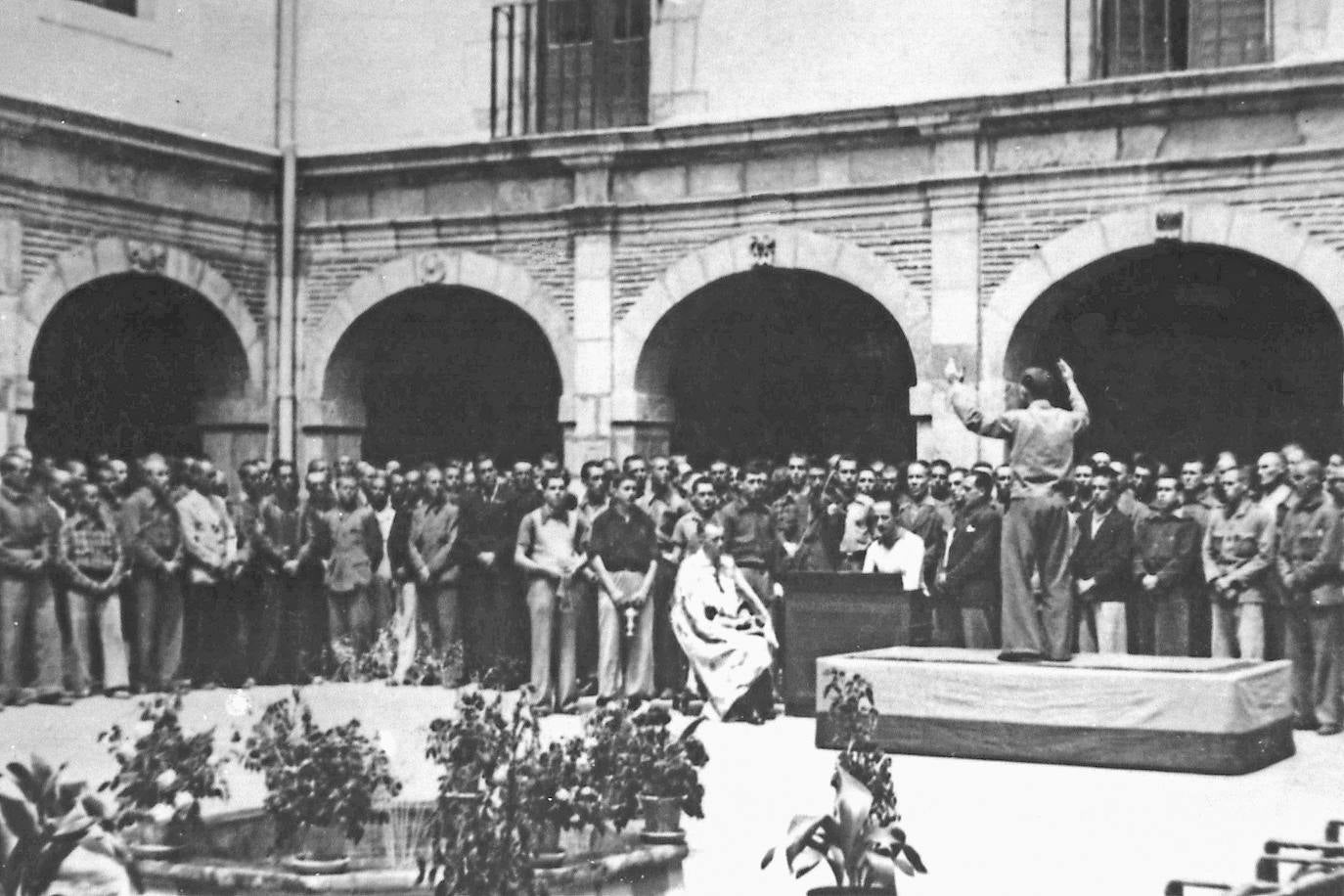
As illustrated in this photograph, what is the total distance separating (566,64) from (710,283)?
2.51 metres

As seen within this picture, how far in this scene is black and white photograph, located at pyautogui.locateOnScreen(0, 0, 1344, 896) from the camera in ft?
34.4

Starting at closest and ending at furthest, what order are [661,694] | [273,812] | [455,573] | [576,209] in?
[273,812]
[661,694]
[455,573]
[576,209]

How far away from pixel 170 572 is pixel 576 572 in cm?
291

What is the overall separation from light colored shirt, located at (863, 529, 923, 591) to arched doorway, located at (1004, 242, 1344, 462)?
112 inches

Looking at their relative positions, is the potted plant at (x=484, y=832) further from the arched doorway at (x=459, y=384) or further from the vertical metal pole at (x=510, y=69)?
the arched doorway at (x=459, y=384)

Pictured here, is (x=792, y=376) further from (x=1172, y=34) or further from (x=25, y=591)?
(x=25, y=591)

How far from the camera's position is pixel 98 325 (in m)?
17.3

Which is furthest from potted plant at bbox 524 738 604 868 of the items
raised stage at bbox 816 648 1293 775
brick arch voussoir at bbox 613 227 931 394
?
brick arch voussoir at bbox 613 227 931 394

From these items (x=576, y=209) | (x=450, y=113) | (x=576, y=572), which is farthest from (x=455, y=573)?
(x=450, y=113)

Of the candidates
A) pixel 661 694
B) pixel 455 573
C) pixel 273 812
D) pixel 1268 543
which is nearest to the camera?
pixel 273 812

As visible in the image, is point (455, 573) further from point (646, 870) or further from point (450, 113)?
point (646, 870)

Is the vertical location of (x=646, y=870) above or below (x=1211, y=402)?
below

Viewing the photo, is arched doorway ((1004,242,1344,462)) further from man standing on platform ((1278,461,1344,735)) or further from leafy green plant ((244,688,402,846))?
leafy green plant ((244,688,402,846))

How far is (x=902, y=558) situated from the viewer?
43.7ft
